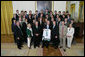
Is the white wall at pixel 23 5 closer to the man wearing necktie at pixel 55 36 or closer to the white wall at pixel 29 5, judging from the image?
the white wall at pixel 29 5

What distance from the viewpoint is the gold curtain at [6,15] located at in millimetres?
10336

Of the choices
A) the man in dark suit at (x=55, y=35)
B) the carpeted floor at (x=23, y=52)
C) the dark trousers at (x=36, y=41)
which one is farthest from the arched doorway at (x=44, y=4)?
the carpeted floor at (x=23, y=52)

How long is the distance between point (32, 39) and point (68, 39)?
92.4 inches

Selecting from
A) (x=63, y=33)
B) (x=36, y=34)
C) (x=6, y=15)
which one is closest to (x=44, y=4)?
(x=6, y=15)

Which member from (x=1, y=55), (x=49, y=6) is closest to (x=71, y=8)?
(x=49, y=6)

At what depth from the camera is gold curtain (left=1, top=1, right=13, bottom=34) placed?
33.9 feet

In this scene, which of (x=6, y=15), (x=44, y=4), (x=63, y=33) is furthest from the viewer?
(x=44, y=4)

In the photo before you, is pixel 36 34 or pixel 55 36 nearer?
pixel 55 36

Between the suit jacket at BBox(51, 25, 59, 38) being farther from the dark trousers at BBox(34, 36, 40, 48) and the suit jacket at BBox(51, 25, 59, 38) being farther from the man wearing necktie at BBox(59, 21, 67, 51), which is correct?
the dark trousers at BBox(34, 36, 40, 48)

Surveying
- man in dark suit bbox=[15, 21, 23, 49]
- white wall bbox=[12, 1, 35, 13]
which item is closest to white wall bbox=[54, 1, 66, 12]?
white wall bbox=[12, 1, 35, 13]

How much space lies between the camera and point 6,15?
34.8 ft

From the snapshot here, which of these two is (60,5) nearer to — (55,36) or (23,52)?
(55,36)

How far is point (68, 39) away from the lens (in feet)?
22.9

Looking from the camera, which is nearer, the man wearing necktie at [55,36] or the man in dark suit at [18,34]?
the man wearing necktie at [55,36]
